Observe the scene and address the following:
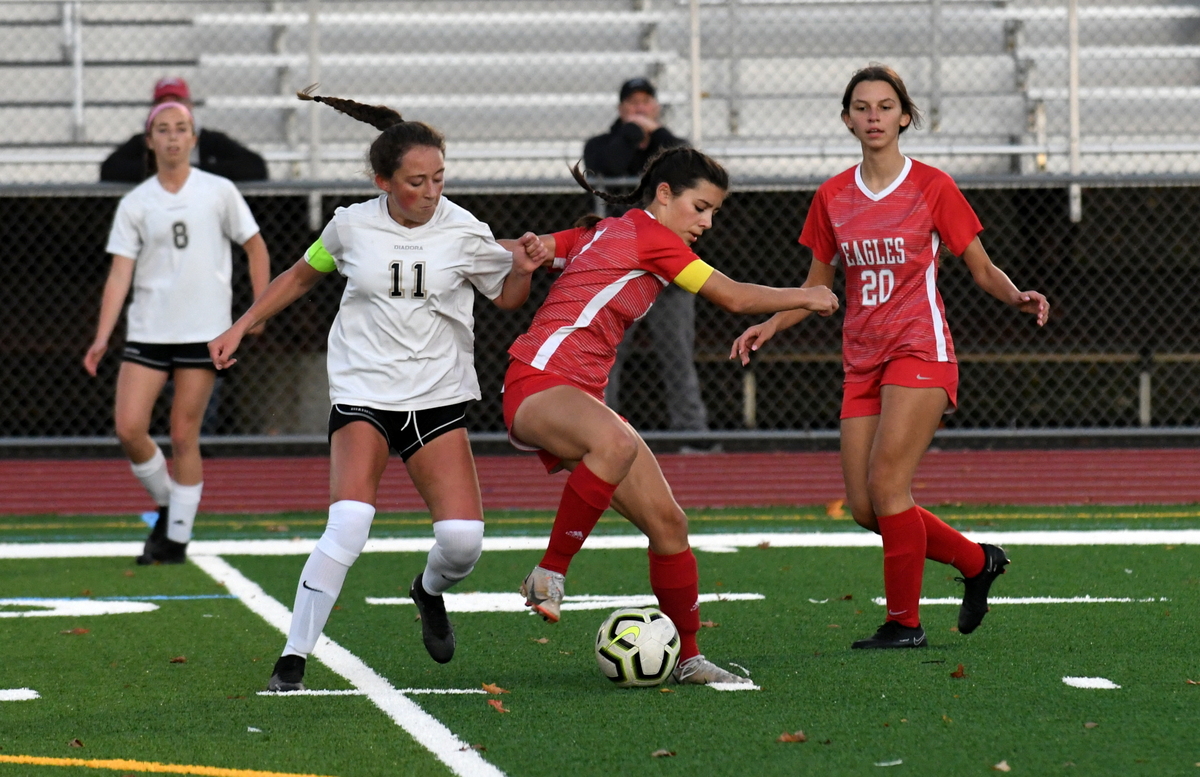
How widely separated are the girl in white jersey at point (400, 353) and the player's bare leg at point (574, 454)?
0.85ft

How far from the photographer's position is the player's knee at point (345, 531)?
455 cm

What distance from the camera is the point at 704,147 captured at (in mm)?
11406

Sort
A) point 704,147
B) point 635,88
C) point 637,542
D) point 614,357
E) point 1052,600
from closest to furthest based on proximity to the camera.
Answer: point 614,357, point 1052,600, point 637,542, point 635,88, point 704,147

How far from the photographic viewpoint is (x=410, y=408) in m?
4.70

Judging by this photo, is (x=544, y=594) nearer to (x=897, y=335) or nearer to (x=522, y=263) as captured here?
(x=522, y=263)

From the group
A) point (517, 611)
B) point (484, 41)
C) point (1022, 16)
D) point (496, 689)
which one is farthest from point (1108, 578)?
point (484, 41)

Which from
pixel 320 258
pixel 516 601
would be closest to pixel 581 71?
pixel 516 601

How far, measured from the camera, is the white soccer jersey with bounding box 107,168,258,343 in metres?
7.41

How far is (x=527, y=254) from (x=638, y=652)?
4.25 ft

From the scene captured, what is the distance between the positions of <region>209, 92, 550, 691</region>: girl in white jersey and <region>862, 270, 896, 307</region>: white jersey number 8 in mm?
1168

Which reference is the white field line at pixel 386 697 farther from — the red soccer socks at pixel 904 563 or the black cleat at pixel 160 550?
the red soccer socks at pixel 904 563

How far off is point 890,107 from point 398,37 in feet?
28.1

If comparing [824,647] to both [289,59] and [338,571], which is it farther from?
[289,59]

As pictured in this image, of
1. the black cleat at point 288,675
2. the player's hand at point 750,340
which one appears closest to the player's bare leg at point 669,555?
the player's hand at point 750,340
